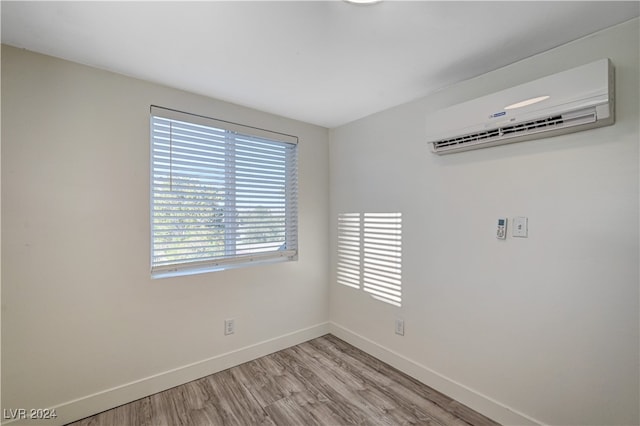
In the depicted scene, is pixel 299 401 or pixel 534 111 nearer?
pixel 534 111

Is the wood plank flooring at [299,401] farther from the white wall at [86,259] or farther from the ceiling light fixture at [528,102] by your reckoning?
the ceiling light fixture at [528,102]

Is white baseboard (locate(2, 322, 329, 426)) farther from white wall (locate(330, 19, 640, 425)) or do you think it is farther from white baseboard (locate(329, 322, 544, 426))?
white wall (locate(330, 19, 640, 425))

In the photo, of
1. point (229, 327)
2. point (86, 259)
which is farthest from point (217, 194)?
point (229, 327)

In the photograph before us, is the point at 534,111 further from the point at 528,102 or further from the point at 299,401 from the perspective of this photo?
the point at 299,401

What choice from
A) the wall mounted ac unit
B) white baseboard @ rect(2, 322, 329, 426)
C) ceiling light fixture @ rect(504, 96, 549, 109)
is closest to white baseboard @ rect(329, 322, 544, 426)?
white baseboard @ rect(2, 322, 329, 426)

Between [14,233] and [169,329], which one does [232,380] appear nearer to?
[169,329]

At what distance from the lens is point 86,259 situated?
1803 millimetres

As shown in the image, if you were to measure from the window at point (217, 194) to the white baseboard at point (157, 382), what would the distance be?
750 mm

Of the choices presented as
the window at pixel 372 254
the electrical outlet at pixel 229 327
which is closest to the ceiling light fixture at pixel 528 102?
the window at pixel 372 254

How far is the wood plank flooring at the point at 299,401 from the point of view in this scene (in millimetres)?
1801

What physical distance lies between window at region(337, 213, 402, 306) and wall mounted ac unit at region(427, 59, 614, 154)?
826mm

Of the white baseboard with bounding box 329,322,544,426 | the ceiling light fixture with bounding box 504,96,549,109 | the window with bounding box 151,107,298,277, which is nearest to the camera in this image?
the ceiling light fixture with bounding box 504,96,549,109

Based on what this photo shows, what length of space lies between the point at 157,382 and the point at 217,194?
1466mm

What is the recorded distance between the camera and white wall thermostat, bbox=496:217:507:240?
1772mm
